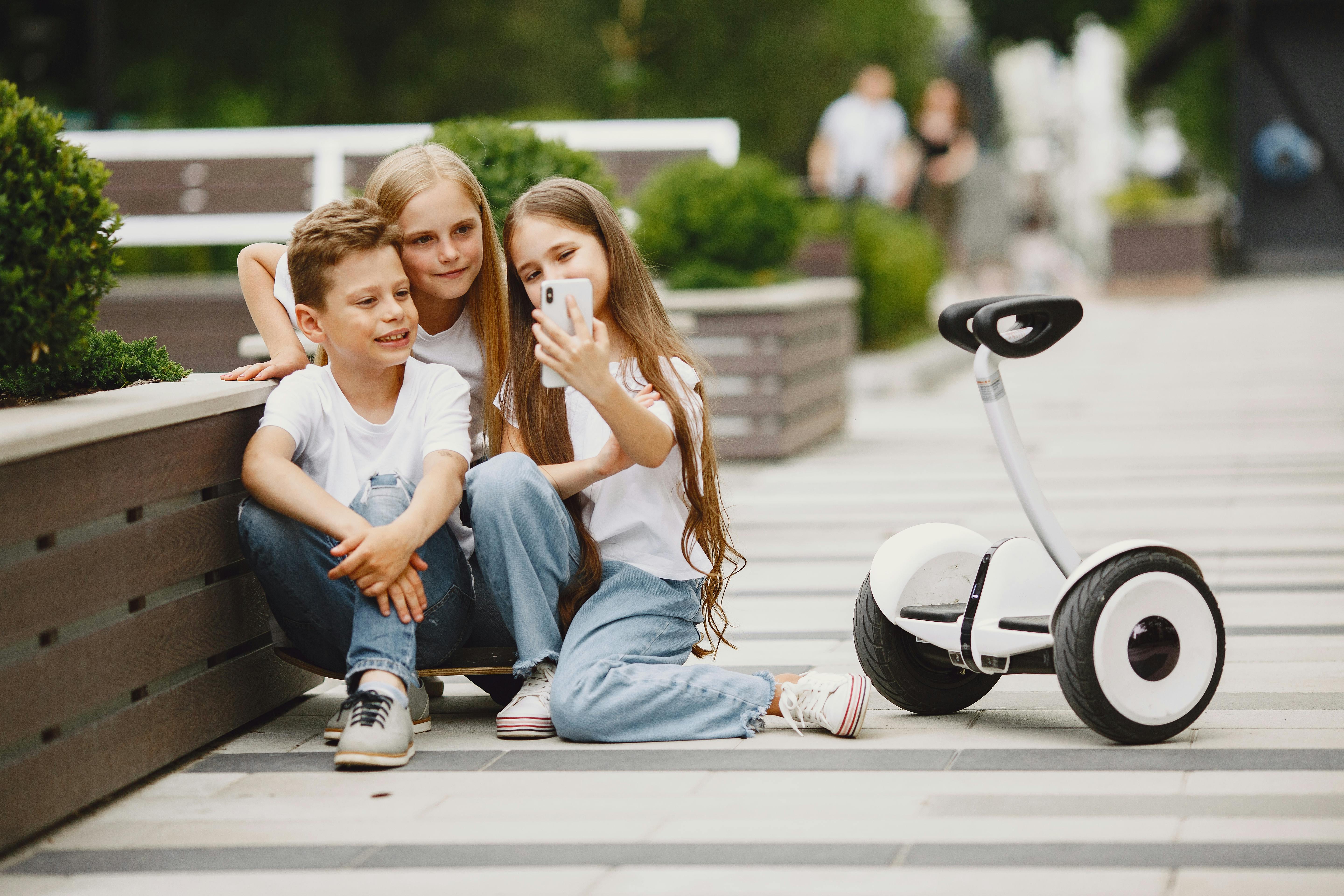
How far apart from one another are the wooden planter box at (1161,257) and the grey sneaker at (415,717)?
20.4m

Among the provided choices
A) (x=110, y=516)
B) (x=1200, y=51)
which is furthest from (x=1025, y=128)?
(x=110, y=516)

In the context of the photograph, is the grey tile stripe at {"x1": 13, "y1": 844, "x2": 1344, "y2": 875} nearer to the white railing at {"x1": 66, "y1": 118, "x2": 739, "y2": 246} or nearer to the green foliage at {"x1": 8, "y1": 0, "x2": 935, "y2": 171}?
the white railing at {"x1": 66, "y1": 118, "x2": 739, "y2": 246}

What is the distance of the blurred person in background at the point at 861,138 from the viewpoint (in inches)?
552

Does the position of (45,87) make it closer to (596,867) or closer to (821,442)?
(821,442)

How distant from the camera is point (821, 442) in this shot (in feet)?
30.9

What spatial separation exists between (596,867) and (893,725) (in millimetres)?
1105

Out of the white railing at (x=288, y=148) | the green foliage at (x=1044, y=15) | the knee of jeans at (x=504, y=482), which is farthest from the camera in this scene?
the green foliage at (x=1044, y=15)

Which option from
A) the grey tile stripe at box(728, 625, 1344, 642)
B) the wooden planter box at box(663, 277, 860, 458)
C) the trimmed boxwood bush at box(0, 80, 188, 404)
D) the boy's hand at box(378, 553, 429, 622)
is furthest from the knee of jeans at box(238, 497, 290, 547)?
the wooden planter box at box(663, 277, 860, 458)

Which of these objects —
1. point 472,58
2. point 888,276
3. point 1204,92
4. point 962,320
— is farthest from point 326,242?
point 1204,92

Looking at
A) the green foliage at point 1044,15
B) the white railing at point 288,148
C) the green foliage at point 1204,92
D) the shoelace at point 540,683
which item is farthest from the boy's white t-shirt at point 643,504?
the green foliage at point 1204,92

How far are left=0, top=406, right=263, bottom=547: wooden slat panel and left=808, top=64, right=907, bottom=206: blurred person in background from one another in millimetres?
10659

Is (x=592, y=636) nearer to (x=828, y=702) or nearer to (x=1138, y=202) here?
(x=828, y=702)

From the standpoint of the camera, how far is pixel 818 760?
3422mm

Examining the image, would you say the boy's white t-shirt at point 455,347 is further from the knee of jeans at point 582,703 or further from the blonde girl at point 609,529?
the knee of jeans at point 582,703
